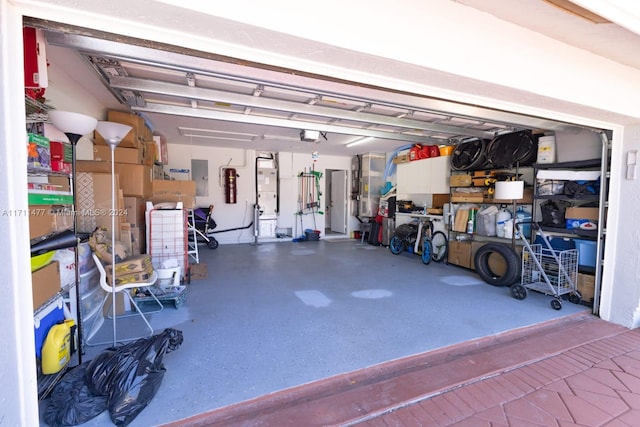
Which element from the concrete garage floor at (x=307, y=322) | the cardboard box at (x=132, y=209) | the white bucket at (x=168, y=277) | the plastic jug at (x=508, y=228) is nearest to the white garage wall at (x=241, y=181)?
the concrete garage floor at (x=307, y=322)

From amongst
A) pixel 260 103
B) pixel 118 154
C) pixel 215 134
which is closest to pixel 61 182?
pixel 118 154

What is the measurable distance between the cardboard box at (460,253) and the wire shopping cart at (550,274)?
0.97 m

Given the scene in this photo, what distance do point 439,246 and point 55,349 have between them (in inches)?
215

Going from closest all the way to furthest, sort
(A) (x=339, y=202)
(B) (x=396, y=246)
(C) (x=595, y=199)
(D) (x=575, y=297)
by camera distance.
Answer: (C) (x=595, y=199), (D) (x=575, y=297), (B) (x=396, y=246), (A) (x=339, y=202)

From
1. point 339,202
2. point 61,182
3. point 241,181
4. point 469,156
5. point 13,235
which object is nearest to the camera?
point 13,235

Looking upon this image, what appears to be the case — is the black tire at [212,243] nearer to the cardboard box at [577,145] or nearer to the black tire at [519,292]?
the black tire at [519,292]

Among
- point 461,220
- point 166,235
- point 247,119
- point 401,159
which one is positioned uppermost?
point 247,119

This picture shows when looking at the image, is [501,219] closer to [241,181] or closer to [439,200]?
[439,200]

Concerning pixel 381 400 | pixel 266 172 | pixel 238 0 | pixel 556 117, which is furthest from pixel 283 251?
pixel 238 0

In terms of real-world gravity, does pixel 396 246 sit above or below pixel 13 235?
below

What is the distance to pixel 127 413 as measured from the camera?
1.53 m

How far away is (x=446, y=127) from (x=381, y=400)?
376 cm

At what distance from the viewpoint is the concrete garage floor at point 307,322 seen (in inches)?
74.0

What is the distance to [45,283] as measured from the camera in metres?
1.73
